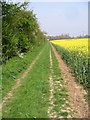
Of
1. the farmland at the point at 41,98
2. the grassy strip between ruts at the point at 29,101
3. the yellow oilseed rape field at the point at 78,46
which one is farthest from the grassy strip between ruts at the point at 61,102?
the yellow oilseed rape field at the point at 78,46

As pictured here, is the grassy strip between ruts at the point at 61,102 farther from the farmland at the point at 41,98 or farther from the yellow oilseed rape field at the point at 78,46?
the yellow oilseed rape field at the point at 78,46

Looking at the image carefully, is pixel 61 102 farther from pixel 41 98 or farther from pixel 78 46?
pixel 78 46

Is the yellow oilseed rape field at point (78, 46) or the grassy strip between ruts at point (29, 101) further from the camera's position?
the yellow oilseed rape field at point (78, 46)

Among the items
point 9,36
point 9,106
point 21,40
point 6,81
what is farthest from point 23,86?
point 21,40

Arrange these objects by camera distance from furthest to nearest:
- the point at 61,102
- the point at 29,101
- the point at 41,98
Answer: the point at 41,98 < the point at 29,101 < the point at 61,102

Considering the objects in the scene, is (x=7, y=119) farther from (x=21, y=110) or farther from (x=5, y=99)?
(x=5, y=99)

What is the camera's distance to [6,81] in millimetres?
13750

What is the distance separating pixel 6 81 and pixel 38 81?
60.5 inches

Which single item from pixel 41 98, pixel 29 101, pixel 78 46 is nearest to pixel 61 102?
pixel 41 98

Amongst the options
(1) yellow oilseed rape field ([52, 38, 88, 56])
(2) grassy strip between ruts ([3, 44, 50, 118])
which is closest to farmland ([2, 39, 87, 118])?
(2) grassy strip between ruts ([3, 44, 50, 118])

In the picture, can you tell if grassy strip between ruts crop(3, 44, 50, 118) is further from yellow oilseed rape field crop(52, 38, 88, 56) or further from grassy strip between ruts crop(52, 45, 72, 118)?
yellow oilseed rape field crop(52, 38, 88, 56)

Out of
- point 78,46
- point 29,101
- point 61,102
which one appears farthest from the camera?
point 78,46

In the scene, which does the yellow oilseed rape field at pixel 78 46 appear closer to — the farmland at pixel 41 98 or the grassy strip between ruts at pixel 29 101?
the farmland at pixel 41 98

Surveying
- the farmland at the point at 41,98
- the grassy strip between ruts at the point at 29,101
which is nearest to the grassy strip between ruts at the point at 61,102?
the farmland at the point at 41,98
